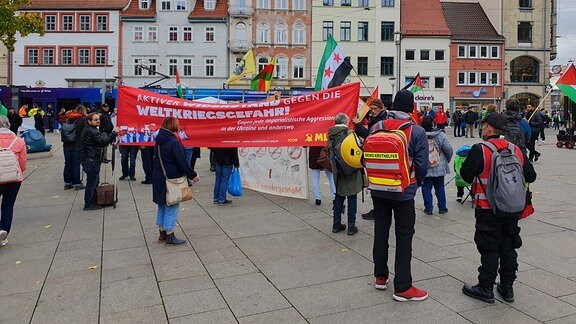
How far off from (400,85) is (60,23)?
115 feet

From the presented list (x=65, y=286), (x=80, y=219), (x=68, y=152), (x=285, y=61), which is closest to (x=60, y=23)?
(x=285, y=61)

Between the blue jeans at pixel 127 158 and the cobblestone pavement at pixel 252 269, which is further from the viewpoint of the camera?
the blue jeans at pixel 127 158

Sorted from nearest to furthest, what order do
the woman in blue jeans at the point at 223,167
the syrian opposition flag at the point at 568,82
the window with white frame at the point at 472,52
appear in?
1. the syrian opposition flag at the point at 568,82
2. the woman in blue jeans at the point at 223,167
3. the window with white frame at the point at 472,52

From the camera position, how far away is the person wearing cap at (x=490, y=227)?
4.62m

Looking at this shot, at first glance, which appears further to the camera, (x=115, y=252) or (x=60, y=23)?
(x=60, y=23)

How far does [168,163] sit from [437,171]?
4.54m

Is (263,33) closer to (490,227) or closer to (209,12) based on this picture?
(209,12)

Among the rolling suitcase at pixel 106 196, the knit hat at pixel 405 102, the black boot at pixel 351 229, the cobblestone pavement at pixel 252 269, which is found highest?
the knit hat at pixel 405 102

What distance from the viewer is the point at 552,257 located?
6043mm

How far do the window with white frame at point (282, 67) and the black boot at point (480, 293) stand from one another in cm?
4830

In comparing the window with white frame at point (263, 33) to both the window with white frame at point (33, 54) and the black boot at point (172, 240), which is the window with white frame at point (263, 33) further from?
the black boot at point (172, 240)

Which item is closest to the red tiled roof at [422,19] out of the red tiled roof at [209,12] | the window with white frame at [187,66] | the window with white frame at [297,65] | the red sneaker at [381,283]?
the window with white frame at [297,65]

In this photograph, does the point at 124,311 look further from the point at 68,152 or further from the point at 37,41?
the point at 37,41

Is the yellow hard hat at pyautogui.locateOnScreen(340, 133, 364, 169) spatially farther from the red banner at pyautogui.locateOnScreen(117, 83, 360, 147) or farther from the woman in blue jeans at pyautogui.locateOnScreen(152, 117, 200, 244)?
the woman in blue jeans at pyautogui.locateOnScreen(152, 117, 200, 244)
